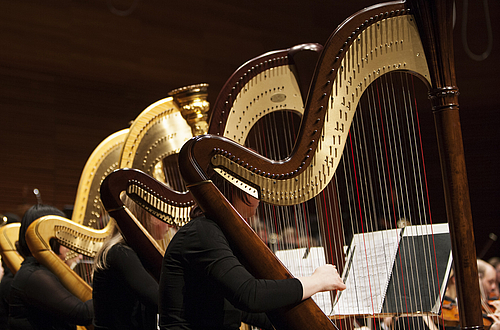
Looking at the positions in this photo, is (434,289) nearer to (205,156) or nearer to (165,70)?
(205,156)

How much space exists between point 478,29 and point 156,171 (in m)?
4.98

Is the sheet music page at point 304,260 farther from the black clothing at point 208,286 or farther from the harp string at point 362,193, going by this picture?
the black clothing at point 208,286

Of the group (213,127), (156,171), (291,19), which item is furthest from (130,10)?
(213,127)

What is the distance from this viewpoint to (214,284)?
151cm

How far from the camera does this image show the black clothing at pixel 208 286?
145 cm

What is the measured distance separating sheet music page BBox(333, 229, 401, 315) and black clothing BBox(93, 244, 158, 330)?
730 millimetres

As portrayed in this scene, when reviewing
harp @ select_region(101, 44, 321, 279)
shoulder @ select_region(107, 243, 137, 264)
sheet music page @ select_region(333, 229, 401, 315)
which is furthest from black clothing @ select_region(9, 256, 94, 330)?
sheet music page @ select_region(333, 229, 401, 315)

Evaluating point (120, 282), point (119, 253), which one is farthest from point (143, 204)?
point (120, 282)

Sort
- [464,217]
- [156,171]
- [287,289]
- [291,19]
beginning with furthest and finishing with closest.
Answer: [291,19], [156,171], [464,217], [287,289]

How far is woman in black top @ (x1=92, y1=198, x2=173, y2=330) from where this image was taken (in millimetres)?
2170

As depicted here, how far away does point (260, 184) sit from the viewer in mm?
1608

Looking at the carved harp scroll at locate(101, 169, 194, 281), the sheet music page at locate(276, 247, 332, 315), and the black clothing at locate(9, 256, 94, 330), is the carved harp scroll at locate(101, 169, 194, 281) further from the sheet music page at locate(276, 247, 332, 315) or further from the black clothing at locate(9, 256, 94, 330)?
the black clothing at locate(9, 256, 94, 330)

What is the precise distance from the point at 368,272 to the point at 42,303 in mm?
1683

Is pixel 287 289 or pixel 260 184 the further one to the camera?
pixel 260 184
